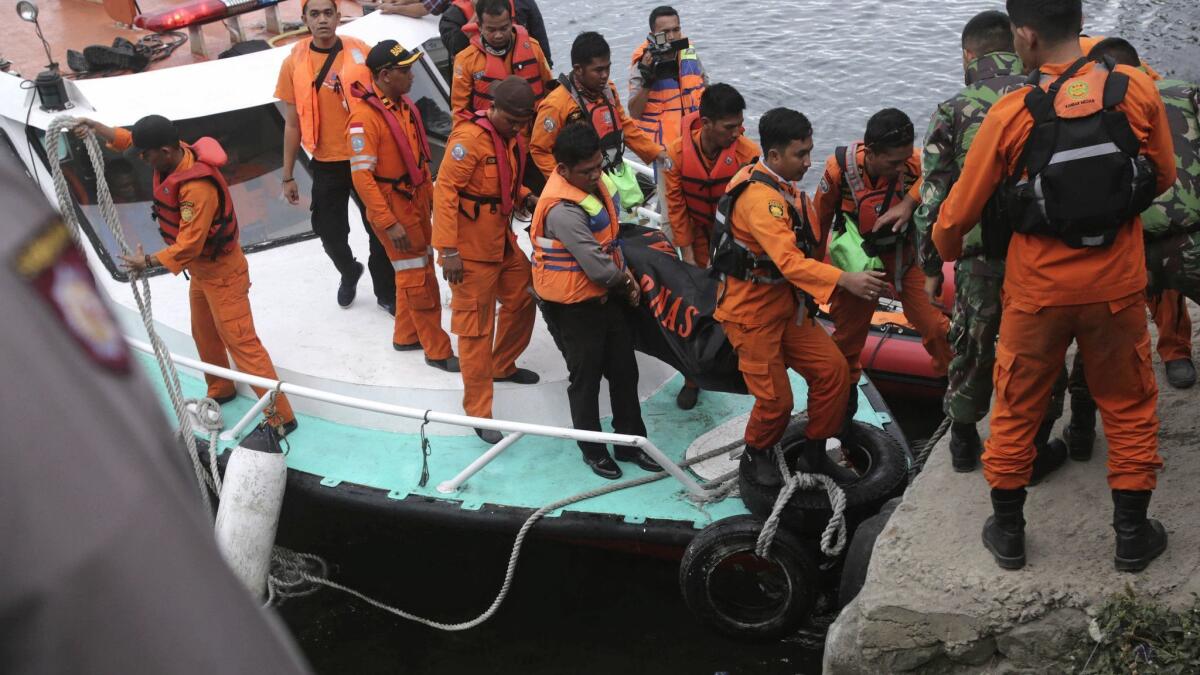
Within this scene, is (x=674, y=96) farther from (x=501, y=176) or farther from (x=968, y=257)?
(x=968, y=257)

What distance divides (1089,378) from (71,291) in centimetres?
336

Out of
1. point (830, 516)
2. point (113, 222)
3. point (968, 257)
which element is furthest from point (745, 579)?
point (113, 222)

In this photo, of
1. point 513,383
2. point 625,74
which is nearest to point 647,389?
point 513,383

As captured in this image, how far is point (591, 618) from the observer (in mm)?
5879

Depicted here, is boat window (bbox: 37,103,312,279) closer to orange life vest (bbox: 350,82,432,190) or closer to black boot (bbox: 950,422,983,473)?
orange life vest (bbox: 350,82,432,190)

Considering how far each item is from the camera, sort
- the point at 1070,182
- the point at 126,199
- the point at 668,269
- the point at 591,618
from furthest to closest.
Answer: the point at 126,199, the point at 591,618, the point at 668,269, the point at 1070,182

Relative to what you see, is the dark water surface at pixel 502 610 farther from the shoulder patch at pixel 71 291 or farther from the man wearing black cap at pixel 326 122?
the shoulder patch at pixel 71 291

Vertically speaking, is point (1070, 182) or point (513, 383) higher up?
point (1070, 182)

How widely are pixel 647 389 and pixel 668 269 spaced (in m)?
1.02

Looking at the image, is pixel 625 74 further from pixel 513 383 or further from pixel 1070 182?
pixel 1070 182

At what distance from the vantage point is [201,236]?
5.42m

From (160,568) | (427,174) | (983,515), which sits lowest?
(983,515)

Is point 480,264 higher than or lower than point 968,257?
lower

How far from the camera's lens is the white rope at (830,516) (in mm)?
4832
